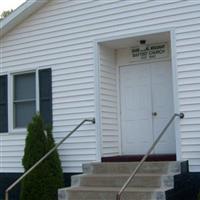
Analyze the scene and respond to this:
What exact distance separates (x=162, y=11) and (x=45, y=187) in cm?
458

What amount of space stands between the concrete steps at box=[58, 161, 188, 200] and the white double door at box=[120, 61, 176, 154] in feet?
4.58

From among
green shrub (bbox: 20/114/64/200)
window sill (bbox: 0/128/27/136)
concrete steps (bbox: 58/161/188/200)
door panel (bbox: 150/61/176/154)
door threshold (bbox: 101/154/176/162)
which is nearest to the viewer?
concrete steps (bbox: 58/161/188/200)

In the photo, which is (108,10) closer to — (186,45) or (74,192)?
(186,45)

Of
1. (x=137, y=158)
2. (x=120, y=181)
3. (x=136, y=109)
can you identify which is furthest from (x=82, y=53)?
(x=120, y=181)

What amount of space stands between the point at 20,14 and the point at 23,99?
6.97 feet

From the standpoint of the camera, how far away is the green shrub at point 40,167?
10.9 metres

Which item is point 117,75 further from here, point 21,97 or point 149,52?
point 21,97

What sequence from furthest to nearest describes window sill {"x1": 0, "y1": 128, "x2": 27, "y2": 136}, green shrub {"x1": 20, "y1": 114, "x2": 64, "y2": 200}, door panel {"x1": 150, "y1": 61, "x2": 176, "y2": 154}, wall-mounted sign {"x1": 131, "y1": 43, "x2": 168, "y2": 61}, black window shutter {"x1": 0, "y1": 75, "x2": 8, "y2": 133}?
black window shutter {"x1": 0, "y1": 75, "x2": 8, "y2": 133} < window sill {"x1": 0, "y1": 128, "x2": 27, "y2": 136} < wall-mounted sign {"x1": 131, "y1": 43, "x2": 168, "y2": 61} < door panel {"x1": 150, "y1": 61, "x2": 176, "y2": 154} < green shrub {"x1": 20, "y1": 114, "x2": 64, "y2": 200}

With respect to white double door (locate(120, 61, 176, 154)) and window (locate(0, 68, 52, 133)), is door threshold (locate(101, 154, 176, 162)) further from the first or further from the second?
window (locate(0, 68, 52, 133))

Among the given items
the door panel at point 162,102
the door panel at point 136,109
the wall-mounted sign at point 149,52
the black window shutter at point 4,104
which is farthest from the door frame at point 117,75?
the black window shutter at point 4,104

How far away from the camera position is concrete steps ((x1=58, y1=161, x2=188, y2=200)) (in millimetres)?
8930

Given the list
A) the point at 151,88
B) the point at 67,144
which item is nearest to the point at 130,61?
the point at 151,88

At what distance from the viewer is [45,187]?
10883 mm

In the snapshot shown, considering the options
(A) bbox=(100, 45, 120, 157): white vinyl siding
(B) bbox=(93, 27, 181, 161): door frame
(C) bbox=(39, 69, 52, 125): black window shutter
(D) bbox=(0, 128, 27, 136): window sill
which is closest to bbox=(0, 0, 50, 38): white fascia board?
(C) bbox=(39, 69, 52, 125): black window shutter
